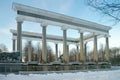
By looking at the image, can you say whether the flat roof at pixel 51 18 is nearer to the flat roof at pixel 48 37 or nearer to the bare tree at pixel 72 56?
the flat roof at pixel 48 37

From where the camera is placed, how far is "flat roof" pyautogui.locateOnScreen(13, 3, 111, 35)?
3781 centimetres

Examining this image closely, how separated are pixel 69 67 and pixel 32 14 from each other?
12.2 meters

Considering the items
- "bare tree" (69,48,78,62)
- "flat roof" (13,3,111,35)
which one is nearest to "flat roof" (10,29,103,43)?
"flat roof" (13,3,111,35)

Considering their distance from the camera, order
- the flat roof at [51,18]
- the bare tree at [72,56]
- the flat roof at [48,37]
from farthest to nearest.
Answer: the bare tree at [72,56] → the flat roof at [48,37] → the flat roof at [51,18]

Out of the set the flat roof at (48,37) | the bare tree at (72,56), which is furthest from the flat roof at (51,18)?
the bare tree at (72,56)

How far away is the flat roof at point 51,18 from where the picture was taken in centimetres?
3781

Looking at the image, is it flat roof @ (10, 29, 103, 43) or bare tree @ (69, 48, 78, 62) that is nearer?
flat roof @ (10, 29, 103, 43)

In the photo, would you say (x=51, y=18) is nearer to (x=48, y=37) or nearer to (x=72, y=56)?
(x=48, y=37)

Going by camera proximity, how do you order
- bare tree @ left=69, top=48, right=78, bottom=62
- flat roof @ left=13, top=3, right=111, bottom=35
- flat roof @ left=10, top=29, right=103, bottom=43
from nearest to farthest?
flat roof @ left=13, top=3, right=111, bottom=35
flat roof @ left=10, top=29, right=103, bottom=43
bare tree @ left=69, top=48, right=78, bottom=62

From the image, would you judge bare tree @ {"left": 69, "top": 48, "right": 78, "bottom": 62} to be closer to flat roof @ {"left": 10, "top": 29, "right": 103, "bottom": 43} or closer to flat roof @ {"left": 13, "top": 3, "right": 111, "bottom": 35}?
flat roof @ {"left": 10, "top": 29, "right": 103, "bottom": 43}

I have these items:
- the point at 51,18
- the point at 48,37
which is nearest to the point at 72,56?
the point at 48,37

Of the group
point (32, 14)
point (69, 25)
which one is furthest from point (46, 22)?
point (69, 25)

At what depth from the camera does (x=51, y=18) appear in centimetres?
4216

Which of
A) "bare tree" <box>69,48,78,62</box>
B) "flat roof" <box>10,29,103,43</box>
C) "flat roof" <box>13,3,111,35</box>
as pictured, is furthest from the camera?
"bare tree" <box>69,48,78,62</box>
